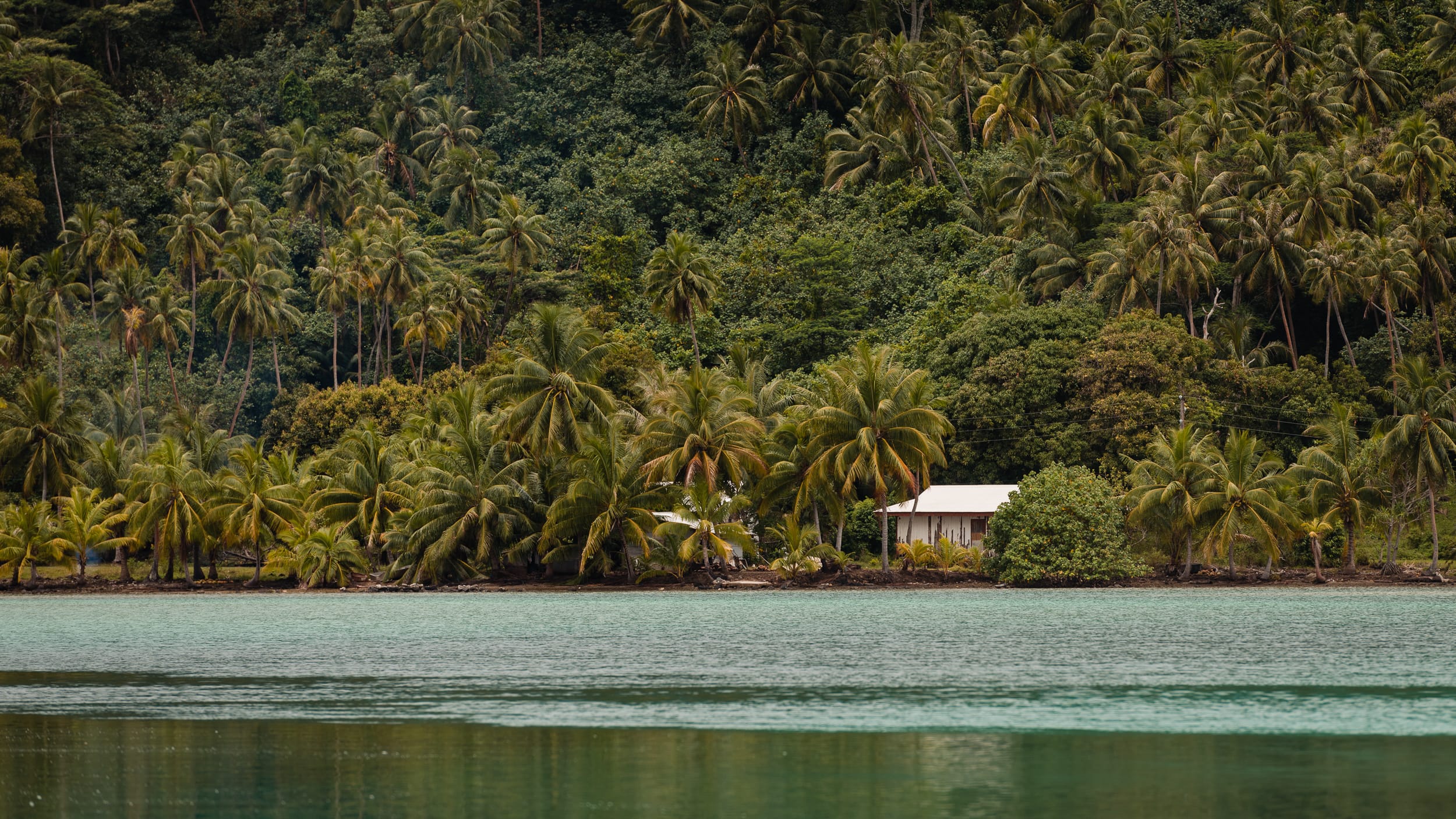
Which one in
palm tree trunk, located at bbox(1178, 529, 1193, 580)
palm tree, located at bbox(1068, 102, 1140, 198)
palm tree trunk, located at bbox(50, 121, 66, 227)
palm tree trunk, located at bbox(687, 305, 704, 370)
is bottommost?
palm tree trunk, located at bbox(1178, 529, 1193, 580)

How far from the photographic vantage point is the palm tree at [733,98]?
96812 millimetres

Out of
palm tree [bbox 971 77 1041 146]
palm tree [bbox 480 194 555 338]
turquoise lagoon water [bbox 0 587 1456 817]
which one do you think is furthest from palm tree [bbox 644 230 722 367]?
turquoise lagoon water [bbox 0 587 1456 817]

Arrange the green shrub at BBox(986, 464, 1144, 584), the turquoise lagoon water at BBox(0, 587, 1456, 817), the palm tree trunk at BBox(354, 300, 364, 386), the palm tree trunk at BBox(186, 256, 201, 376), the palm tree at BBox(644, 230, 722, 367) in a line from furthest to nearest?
1. the palm tree trunk at BBox(354, 300, 364, 386)
2. the palm tree trunk at BBox(186, 256, 201, 376)
3. the palm tree at BBox(644, 230, 722, 367)
4. the green shrub at BBox(986, 464, 1144, 584)
5. the turquoise lagoon water at BBox(0, 587, 1456, 817)

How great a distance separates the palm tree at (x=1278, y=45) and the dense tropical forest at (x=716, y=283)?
309 mm

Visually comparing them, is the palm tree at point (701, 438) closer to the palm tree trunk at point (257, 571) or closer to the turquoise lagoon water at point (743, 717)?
the turquoise lagoon water at point (743, 717)

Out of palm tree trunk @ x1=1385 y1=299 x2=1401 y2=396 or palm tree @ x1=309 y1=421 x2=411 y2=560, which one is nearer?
palm tree @ x1=309 y1=421 x2=411 y2=560

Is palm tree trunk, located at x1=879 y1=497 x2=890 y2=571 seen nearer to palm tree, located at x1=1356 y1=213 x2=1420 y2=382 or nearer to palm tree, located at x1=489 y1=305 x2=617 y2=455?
palm tree, located at x1=489 y1=305 x2=617 y2=455

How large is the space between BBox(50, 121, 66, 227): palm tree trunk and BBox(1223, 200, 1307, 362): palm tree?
2817 inches

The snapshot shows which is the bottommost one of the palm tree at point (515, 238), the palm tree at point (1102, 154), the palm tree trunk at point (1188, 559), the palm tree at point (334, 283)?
the palm tree trunk at point (1188, 559)

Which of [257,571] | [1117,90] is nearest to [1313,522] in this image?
[1117,90]

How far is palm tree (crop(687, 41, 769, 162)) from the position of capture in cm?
9681

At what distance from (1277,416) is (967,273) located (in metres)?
20.7

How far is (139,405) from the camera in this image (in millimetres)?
A: 81188

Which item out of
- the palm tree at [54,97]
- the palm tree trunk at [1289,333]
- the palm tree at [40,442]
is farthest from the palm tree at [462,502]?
the palm tree at [54,97]
